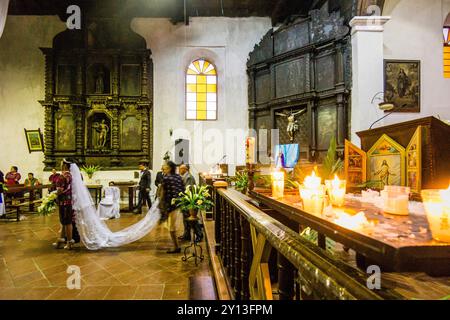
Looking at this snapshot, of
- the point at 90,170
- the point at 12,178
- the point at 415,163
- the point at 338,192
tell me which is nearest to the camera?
the point at 338,192

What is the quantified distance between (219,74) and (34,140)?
321 inches

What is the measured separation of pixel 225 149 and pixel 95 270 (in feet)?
26.4

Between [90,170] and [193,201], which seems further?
[90,170]

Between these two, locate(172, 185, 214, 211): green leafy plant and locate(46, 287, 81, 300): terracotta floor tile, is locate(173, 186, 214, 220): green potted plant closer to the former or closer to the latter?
locate(172, 185, 214, 211): green leafy plant

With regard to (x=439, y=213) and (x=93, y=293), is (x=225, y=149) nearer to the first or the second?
(x=93, y=293)

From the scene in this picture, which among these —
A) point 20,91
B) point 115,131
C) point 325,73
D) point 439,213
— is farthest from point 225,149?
point 439,213

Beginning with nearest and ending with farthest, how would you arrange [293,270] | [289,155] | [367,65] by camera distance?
[293,270]
[367,65]
[289,155]

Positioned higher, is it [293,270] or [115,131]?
[115,131]

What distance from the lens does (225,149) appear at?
11.3 m

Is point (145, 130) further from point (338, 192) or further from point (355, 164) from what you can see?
point (338, 192)

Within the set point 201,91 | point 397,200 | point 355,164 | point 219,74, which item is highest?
point 219,74

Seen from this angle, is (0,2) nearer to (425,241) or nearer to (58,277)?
(58,277)

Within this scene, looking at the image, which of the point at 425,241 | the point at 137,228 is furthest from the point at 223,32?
the point at 425,241

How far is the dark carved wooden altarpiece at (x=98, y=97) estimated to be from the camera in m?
10.0
